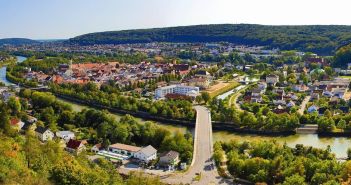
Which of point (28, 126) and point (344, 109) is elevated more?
point (344, 109)

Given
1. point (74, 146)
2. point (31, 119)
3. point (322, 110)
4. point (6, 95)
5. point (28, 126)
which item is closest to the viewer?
point (74, 146)

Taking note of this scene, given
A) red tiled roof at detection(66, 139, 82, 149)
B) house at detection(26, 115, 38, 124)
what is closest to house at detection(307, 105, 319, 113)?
red tiled roof at detection(66, 139, 82, 149)

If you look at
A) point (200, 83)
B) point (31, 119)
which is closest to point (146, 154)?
point (31, 119)

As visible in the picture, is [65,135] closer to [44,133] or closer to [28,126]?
[44,133]

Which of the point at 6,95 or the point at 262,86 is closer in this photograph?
the point at 6,95

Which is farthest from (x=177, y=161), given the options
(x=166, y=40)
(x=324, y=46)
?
(x=166, y=40)

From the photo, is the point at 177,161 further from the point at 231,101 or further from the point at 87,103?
the point at 87,103

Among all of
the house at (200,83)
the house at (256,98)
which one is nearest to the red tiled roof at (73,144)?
the house at (256,98)

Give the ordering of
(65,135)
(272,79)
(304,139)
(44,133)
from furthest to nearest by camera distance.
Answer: (272,79)
(304,139)
(65,135)
(44,133)
